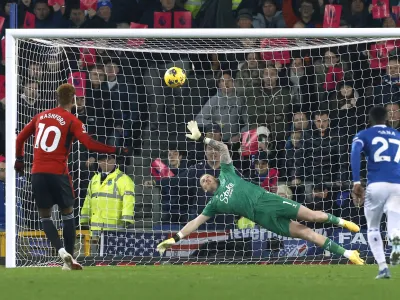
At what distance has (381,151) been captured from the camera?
1174 cm

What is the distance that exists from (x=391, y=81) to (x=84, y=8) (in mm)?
5496

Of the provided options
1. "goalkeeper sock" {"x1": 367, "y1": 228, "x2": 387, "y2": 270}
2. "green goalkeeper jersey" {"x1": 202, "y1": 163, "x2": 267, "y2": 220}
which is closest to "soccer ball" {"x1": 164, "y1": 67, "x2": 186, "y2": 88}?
"green goalkeeper jersey" {"x1": 202, "y1": 163, "x2": 267, "y2": 220}

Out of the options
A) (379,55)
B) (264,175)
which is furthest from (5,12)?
(379,55)

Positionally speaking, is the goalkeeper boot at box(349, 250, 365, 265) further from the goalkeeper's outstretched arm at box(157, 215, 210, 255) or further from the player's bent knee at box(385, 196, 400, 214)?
the player's bent knee at box(385, 196, 400, 214)

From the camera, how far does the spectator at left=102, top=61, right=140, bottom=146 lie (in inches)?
666

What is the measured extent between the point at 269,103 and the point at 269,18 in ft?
6.89

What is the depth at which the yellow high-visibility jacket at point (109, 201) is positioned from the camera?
16.0 meters

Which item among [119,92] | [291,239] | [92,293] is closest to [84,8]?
[119,92]

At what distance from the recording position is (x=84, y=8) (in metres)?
19.0

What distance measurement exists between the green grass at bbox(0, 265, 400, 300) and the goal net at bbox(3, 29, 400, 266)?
8.92ft

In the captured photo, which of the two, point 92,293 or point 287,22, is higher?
point 287,22

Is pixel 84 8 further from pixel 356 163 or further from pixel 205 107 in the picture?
pixel 356 163

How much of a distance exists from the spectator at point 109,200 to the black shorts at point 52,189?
3038 mm

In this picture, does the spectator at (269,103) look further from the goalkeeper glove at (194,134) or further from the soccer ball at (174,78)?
the goalkeeper glove at (194,134)
